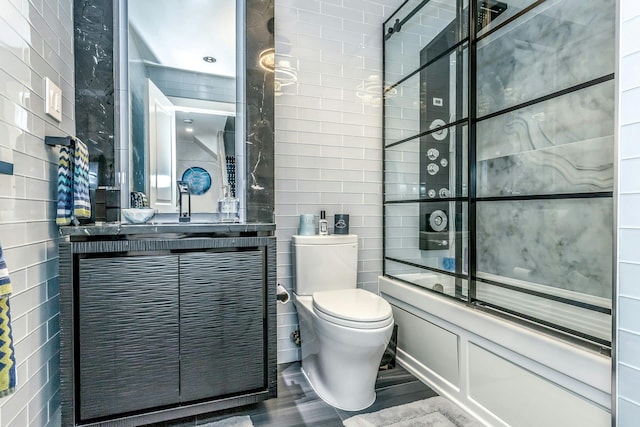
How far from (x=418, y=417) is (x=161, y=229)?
4.73 ft

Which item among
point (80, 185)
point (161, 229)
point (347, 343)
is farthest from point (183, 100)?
point (347, 343)

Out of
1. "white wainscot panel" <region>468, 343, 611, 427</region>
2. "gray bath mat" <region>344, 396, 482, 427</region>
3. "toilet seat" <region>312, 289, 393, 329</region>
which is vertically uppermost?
"toilet seat" <region>312, 289, 393, 329</region>

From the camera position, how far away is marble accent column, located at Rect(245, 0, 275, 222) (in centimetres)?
197

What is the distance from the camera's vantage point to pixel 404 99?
2.28 m

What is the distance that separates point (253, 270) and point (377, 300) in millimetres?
691

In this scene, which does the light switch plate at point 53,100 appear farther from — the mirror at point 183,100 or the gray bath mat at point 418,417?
the gray bath mat at point 418,417

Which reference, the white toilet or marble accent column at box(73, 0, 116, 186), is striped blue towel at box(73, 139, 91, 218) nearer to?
marble accent column at box(73, 0, 116, 186)

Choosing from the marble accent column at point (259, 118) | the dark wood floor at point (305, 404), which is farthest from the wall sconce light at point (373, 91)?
the dark wood floor at point (305, 404)

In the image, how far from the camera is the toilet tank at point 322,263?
6.73ft

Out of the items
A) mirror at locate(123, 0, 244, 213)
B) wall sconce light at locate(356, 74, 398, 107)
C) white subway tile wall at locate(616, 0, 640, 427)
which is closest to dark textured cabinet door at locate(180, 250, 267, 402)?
mirror at locate(123, 0, 244, 213)

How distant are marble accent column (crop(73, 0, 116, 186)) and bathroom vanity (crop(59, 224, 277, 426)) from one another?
56 centimetres

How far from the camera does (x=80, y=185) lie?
4.58 feet

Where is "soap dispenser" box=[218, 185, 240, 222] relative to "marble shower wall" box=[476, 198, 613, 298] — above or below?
above

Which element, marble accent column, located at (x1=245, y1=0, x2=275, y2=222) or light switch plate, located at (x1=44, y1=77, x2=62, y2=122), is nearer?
light switch plate, located at (x1=44, y1=77, x2=62, y2=122)
